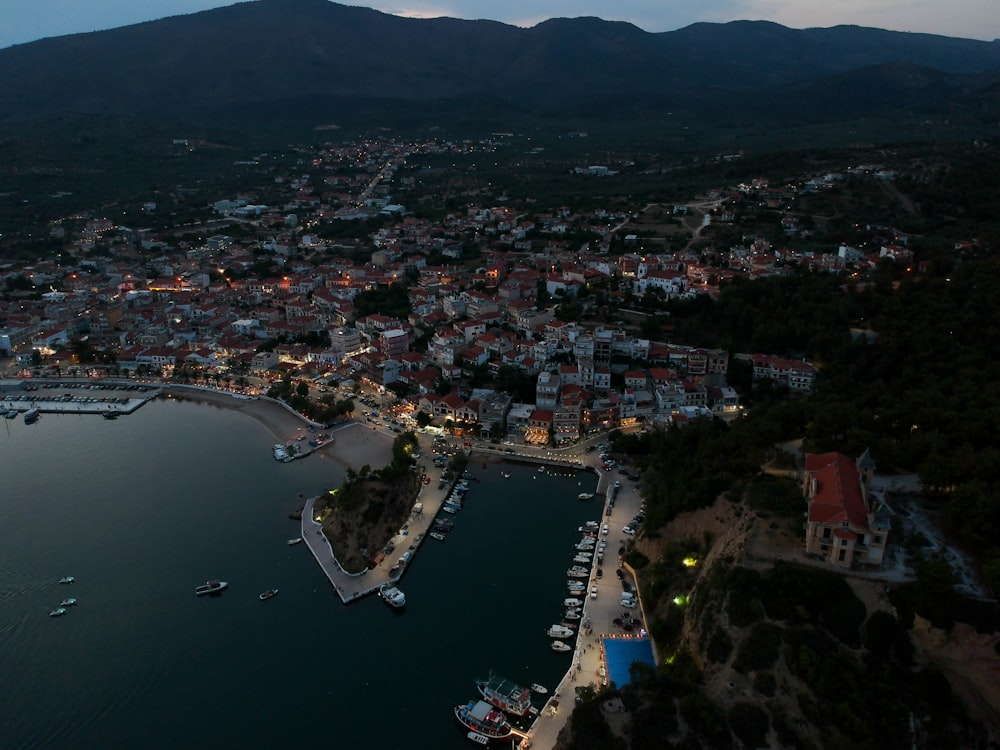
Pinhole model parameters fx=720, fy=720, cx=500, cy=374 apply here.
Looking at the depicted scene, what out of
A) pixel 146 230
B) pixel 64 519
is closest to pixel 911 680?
pixel 64 519

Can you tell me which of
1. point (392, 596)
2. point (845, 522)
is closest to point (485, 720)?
point (392, 596)

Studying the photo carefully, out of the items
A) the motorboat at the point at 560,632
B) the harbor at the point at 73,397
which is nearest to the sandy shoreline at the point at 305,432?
the harbor at the point at 73,397

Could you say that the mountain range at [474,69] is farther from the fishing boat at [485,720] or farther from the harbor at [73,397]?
the fishing boat at [485,720]

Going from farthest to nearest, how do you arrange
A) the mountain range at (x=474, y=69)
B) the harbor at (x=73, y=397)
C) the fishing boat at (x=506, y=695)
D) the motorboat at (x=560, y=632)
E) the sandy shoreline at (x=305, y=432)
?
Answer: 1. the mountain range at (x=474, y=69)
2. the harbor at (x=73, y=397)
3. the sandy shoreline at (x=305, y=432)
4. the motorboat at (x=560, y=632)
5. the fishing boat at (x=506, y=695)

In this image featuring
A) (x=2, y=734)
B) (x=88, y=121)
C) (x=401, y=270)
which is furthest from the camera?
(x=88, y=121)

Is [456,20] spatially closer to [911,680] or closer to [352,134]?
[352,134]

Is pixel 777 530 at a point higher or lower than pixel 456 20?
lower

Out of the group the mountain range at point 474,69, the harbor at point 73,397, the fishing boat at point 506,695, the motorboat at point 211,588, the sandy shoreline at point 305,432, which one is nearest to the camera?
the fishing boat at point 506,695
